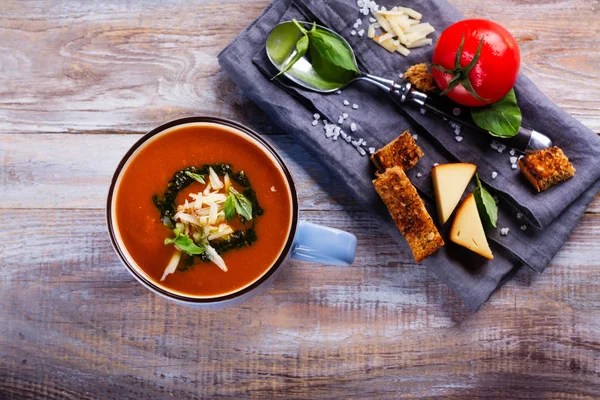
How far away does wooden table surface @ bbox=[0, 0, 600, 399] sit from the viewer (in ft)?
6.27

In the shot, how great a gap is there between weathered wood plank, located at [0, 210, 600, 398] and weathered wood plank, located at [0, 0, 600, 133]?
1.14 ft

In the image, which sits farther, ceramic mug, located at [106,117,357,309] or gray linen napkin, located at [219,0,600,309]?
gray linen napkin, located at [219,0,600,309]

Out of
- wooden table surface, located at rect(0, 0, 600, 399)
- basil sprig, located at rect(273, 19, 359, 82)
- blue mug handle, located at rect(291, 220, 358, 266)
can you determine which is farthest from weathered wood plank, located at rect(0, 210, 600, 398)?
basil sprig, located at rect(273, 19, 359, 82)

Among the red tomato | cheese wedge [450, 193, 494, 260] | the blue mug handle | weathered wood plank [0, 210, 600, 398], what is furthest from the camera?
weathered wood plank [0, 210, 600, 398]

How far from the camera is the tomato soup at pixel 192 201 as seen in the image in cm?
150

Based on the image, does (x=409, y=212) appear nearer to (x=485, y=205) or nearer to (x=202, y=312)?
(x=485, y=205)

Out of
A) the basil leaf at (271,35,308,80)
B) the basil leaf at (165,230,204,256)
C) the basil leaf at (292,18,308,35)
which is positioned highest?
the basil leaf at (292,18,308,35)

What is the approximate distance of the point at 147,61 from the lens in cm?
192

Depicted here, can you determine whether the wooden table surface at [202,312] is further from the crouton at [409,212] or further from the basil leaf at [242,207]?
the basil leaf at [242,207]

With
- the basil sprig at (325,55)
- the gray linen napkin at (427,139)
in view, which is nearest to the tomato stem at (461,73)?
the gray linen napkin at (427,139)

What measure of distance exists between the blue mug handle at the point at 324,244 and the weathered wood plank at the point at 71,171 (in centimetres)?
34

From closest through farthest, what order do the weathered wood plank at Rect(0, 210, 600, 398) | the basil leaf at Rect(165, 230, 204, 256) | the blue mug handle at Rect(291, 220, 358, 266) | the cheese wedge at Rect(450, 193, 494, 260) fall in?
the basil leaf at Rect(165, 230, 204, 256)
the blue mug handle at Rect(291, 220, 358, 266)
the cheese wedge at Rect(450, 193, 494, 260)
the weathered wood plank at Rect(0, 210, 600, 398)

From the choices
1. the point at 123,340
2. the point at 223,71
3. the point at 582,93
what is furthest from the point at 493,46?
the point at 123,340

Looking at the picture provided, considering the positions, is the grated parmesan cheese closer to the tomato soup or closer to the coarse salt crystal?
the coarse salt crystal
